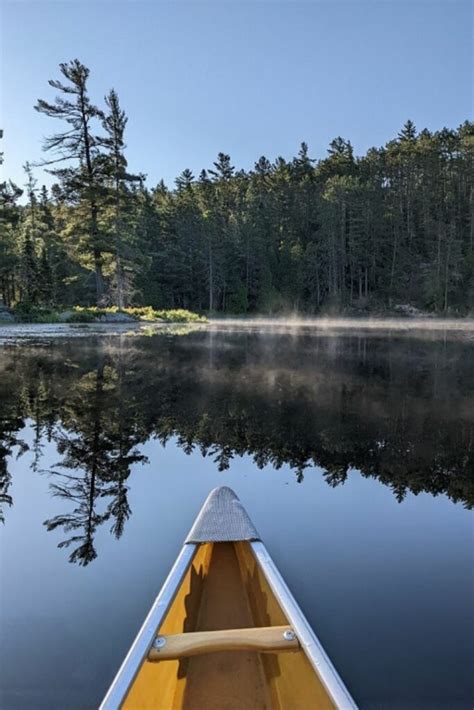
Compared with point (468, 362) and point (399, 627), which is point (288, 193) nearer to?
point (468, 362)

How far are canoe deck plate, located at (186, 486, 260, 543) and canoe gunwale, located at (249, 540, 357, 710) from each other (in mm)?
289

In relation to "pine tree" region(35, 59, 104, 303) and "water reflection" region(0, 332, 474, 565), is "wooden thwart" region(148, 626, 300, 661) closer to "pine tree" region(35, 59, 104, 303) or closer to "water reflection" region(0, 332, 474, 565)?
"water reflection" region(0, 332, 474, 565)

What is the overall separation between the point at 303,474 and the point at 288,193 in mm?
60896

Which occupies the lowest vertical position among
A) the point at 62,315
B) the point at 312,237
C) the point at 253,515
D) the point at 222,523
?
the point at 253,515

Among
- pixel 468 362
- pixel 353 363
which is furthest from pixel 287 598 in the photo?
pixel 468 362

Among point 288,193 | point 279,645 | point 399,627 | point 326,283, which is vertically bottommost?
point 399,627

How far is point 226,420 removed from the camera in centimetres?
698

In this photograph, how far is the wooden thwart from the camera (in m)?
1.92

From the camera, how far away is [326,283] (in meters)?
56.0

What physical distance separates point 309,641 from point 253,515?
79.0 inches

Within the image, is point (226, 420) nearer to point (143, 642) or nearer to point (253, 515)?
point (253, 515)

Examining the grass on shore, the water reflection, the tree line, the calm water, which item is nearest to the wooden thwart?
the calm water

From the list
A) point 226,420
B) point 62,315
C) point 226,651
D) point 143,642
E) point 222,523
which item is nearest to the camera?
point 143,642

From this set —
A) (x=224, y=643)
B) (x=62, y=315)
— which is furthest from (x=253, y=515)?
(x=62, y=315)
